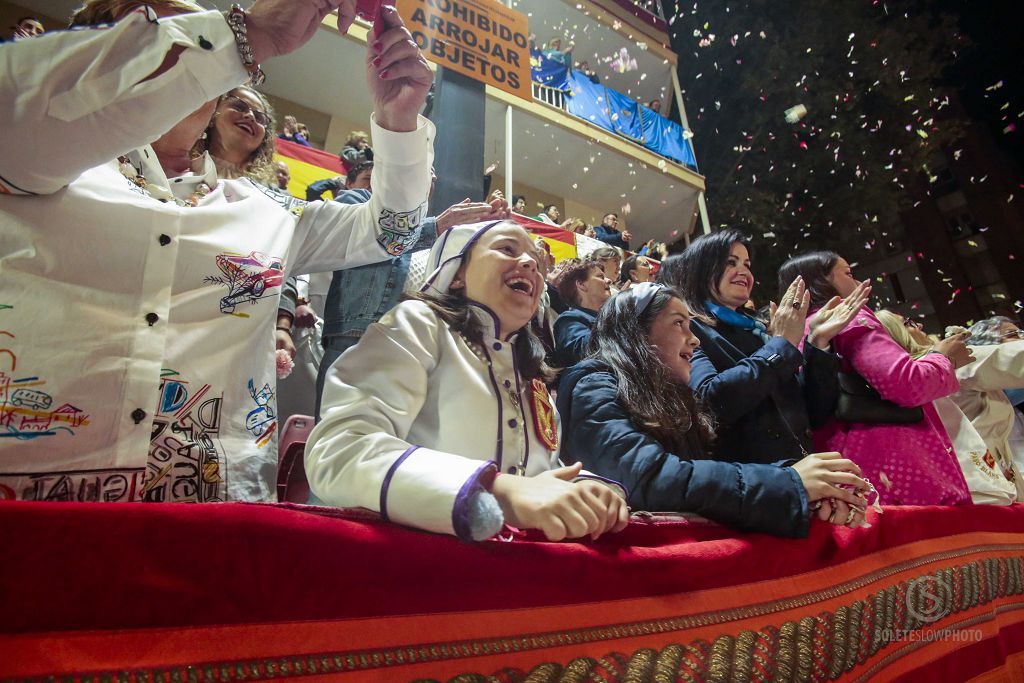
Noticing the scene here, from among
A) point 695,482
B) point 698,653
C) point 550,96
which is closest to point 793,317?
point 695,482

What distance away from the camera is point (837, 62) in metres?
9.41

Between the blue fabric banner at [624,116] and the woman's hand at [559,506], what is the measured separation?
26.9 feet

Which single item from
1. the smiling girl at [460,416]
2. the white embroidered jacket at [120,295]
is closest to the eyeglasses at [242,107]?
the white embroidered jacket at [120,295]

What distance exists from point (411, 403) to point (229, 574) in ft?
1.57

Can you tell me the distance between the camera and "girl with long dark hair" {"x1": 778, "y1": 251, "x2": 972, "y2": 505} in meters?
1.85

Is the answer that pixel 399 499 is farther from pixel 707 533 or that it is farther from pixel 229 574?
pixel 707 533

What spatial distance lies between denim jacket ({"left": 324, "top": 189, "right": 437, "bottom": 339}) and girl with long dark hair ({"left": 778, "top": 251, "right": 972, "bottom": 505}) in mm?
1593

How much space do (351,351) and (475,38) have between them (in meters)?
2.86

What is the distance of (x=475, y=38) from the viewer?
3.25 meters

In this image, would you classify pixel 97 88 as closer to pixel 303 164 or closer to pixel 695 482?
pixel 695 482

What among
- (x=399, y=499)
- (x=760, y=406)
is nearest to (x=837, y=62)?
(x=760, y=406)

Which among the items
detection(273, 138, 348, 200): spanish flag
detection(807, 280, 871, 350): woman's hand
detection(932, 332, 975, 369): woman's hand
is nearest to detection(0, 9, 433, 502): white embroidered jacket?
detection(807, 280, 871, 350): woman's hand

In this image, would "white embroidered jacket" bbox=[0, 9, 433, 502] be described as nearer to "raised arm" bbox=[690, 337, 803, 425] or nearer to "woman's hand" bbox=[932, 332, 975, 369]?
"raised arm" bbox=[690, 337, 803, 425]

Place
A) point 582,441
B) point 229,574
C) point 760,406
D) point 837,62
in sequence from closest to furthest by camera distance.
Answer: point 229,574
point 582,441
point 760,406
point 837,62
